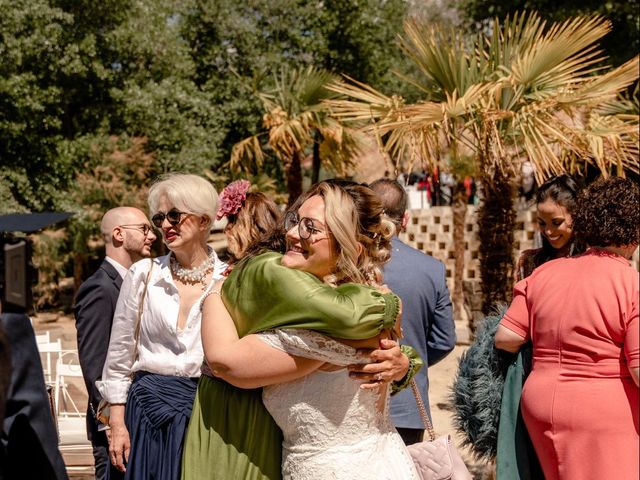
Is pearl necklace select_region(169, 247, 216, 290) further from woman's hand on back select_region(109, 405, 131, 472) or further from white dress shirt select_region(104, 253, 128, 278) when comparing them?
white dress shirt select_region(104, 253, 128, 278)

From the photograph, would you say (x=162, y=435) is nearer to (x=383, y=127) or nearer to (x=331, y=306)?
(x=331, y=306)

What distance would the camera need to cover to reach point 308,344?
2227 mm

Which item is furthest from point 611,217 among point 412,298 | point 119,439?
point 119,439

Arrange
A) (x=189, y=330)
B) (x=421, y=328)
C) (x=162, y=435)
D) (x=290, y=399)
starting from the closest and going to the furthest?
(x=290, y=399)
(x=162, y=435)
(x=189, y=330)
(x=421, y=328)

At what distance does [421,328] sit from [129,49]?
10111 millimetres

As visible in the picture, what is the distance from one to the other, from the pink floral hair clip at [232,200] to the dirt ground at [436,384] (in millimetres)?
1892

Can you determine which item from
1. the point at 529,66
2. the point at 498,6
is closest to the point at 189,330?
the point at 529,66

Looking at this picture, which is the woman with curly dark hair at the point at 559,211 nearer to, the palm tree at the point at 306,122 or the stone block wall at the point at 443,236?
the palm tree at the point at 306,122

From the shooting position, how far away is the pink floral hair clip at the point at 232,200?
3412mm

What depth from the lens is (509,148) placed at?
696cm

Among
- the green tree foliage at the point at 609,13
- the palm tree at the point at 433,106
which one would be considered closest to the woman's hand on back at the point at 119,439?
the palm tree at the point at 433,106

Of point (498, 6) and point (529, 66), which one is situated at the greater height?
point (498, 6)

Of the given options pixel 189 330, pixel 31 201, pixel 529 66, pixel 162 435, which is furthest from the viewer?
pixel 31 201

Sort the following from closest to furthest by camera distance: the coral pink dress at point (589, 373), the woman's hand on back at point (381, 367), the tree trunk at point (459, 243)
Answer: the woman's hand on back at point (381, 367) < the coral pink dress at point (589, 373) < the tree trunk at point (459, 243)
